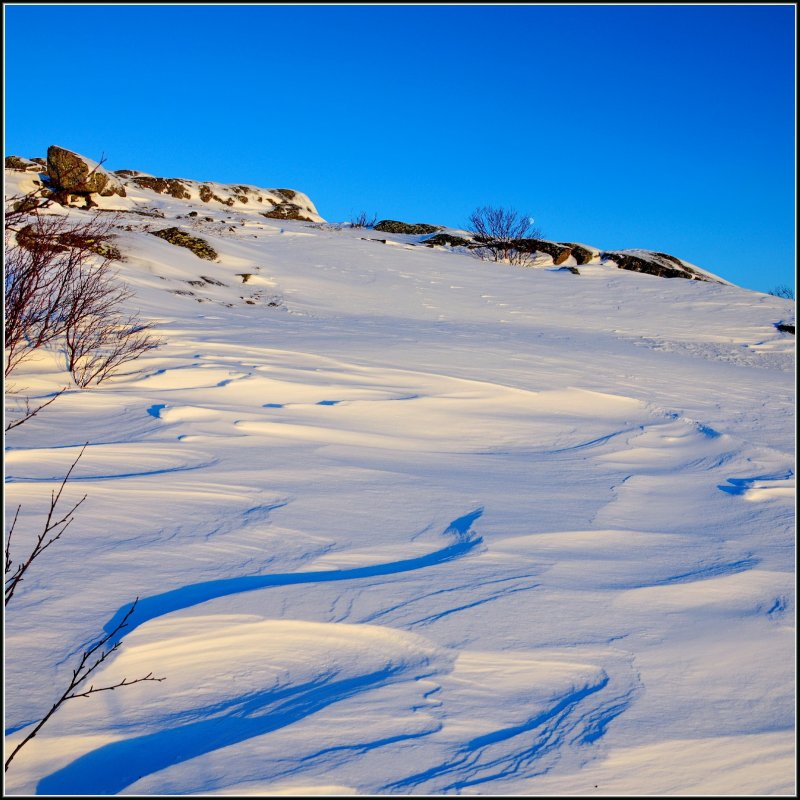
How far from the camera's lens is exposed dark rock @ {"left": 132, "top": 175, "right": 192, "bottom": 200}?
2559 cm

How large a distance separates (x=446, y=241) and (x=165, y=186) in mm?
11176

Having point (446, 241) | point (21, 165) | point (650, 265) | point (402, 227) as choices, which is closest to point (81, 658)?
point (650, 265)

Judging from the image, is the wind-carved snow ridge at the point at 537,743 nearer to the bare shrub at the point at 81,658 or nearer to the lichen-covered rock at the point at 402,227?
the bare shrub at the point at 81,658

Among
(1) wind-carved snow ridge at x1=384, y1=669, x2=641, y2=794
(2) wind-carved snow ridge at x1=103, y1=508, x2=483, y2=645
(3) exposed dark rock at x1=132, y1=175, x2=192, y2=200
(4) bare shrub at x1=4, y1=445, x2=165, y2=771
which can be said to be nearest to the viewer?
(4) bare shrub at x1=4, y1=445, x2=165, y2=771

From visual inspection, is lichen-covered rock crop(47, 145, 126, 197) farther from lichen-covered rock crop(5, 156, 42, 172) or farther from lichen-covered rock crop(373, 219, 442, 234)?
lichen-covered rock crop(373, 219, 442, 234)

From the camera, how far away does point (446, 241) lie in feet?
73.0

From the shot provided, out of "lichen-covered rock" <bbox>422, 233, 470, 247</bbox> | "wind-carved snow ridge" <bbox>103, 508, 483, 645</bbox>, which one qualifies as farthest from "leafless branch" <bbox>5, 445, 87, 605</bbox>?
"lichen-covered rock" <bbox>422, 233, 470, 247</bbox>

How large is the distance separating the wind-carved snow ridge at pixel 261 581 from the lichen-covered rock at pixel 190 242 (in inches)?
417

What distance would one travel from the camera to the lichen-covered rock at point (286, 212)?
92.3ft

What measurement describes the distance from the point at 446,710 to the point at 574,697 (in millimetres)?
350

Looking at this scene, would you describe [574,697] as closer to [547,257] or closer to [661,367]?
[661,367]

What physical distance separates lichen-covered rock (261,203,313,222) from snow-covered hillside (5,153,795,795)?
921 inches

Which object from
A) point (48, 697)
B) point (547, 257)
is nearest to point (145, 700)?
point (48, 697)

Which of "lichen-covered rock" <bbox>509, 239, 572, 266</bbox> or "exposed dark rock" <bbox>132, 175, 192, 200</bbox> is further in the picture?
"exposed dark rock" <bbox>132, 175, 192, 200</bbox>
